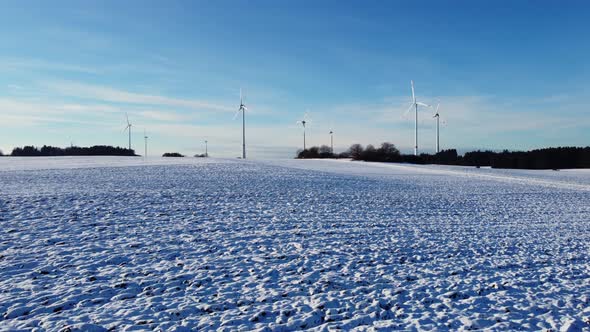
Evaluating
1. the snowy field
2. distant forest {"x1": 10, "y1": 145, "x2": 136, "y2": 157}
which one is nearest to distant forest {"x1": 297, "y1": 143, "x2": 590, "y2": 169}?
the snowy field

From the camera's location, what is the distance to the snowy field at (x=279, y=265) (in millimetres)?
7680

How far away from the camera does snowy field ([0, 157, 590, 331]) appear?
25.2 ft

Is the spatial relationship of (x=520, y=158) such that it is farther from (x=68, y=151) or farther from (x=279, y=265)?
(x=68, y=151)

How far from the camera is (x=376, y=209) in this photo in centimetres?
2052

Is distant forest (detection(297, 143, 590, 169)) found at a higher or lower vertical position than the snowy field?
higher

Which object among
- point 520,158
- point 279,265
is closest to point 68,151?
point 520,158

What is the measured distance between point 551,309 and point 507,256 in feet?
14.5

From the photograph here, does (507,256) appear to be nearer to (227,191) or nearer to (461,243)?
(461,243)

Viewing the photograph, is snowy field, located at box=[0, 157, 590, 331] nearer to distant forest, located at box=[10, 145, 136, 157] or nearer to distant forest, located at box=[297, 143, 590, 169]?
distant forest, located at box=[297, 143, 590, 169]

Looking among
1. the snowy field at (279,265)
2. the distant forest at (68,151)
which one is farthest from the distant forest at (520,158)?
the distant forest at (68,151)

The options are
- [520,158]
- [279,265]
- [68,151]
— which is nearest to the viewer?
Answer: [279,265]

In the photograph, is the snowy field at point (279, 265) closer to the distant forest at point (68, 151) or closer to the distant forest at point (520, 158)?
the distant forest at point (520, 158)

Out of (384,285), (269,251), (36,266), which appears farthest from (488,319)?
(36,266)

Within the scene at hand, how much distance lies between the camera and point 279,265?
422 inches
